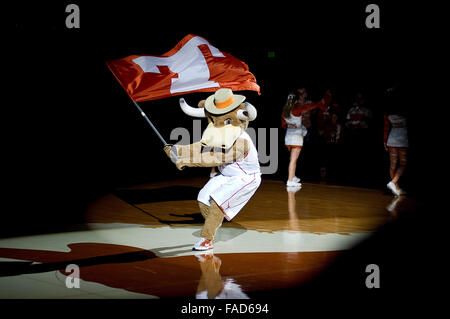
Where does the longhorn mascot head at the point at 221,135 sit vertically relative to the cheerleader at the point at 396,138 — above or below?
above

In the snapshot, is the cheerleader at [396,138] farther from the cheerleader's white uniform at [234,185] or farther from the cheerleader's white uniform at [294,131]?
the cheerleader's white uniform at [234,185]

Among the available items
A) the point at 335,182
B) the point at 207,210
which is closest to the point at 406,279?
the point at 207,210

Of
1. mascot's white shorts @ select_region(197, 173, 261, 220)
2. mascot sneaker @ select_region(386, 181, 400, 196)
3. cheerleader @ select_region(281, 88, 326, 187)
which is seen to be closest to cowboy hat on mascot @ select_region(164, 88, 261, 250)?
mascot's white shorts @ select_region(197, 173, 261, 220)

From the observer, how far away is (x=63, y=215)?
26.8 feet

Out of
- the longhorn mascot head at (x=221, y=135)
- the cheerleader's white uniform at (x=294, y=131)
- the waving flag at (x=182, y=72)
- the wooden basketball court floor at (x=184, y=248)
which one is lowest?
the wooden basketball court floor at (x=184, y=248)

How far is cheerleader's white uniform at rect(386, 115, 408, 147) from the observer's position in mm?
9969

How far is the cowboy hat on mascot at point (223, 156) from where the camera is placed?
5.71m

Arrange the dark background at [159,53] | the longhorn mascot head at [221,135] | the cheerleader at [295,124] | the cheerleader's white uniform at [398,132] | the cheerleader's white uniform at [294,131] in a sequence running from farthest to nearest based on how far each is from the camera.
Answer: the dark background at [159,53] → the cheerleader's white uniform at [294,131] → the cheerleader at [295,124] → the cheerleader's white uniform at [398,132] → the longhorn mascot head at [221,135]

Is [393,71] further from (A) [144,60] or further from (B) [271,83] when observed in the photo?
(A) [144,60]

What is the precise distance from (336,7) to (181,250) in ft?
30.6

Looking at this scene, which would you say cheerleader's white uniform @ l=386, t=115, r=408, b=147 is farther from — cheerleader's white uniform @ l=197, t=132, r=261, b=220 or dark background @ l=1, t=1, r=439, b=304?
cheerleader's white uniform @ l=197, t=132, r=261, b=220

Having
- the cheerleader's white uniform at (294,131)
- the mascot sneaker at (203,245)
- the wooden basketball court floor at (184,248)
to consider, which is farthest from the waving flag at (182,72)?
the cheerleader's white uniform at (294,131)

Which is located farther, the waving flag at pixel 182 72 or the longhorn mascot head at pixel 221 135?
the waving flag at pixel 182 72

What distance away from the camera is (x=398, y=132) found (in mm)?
9984
